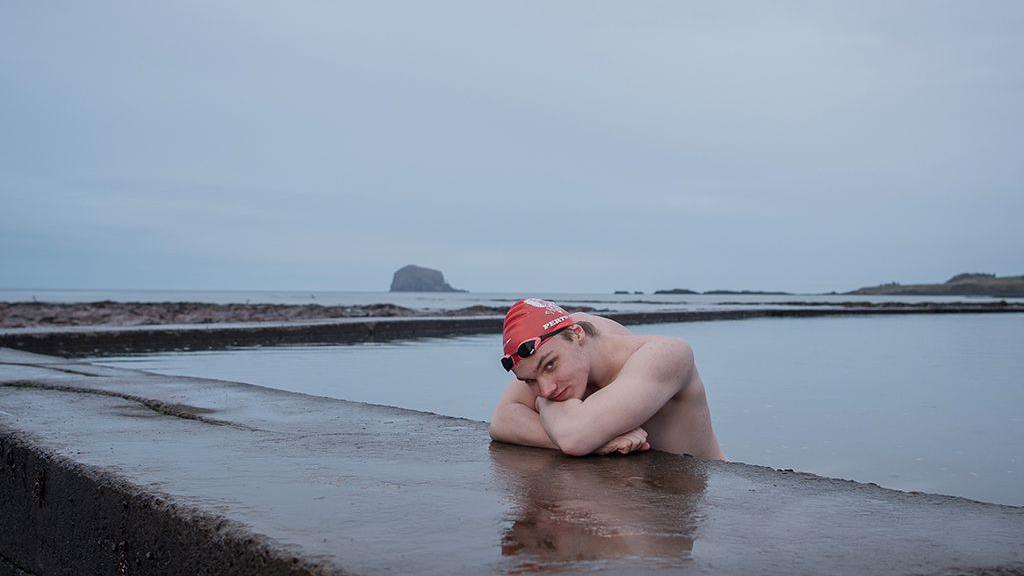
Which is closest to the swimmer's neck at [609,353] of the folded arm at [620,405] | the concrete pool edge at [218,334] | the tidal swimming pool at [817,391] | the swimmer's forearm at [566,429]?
the folded arm at [620,405]

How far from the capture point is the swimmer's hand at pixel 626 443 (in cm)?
358

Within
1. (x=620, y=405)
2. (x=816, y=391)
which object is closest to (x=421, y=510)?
(x=620, y=405)

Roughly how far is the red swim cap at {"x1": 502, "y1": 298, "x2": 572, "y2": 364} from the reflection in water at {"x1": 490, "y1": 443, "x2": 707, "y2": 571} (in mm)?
451

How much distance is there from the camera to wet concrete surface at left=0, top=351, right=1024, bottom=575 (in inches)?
83.4

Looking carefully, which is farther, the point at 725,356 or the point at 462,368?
A: the point at 725,356

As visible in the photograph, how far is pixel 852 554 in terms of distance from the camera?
2.17 meters

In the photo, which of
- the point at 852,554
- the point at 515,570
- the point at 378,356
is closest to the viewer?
the point at 515,570

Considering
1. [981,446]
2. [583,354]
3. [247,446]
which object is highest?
[583,354]

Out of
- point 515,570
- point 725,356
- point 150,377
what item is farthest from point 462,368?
point 515,570

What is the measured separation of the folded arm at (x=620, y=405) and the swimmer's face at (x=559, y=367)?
2.4 inches

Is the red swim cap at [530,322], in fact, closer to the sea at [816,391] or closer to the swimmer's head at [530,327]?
the swimmer's head at [530,327]

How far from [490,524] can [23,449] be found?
2.22m

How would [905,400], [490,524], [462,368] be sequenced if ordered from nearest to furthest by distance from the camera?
[490,524] < [905,400] < [462,368]

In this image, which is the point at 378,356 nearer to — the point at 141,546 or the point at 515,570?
the point at 141,546
